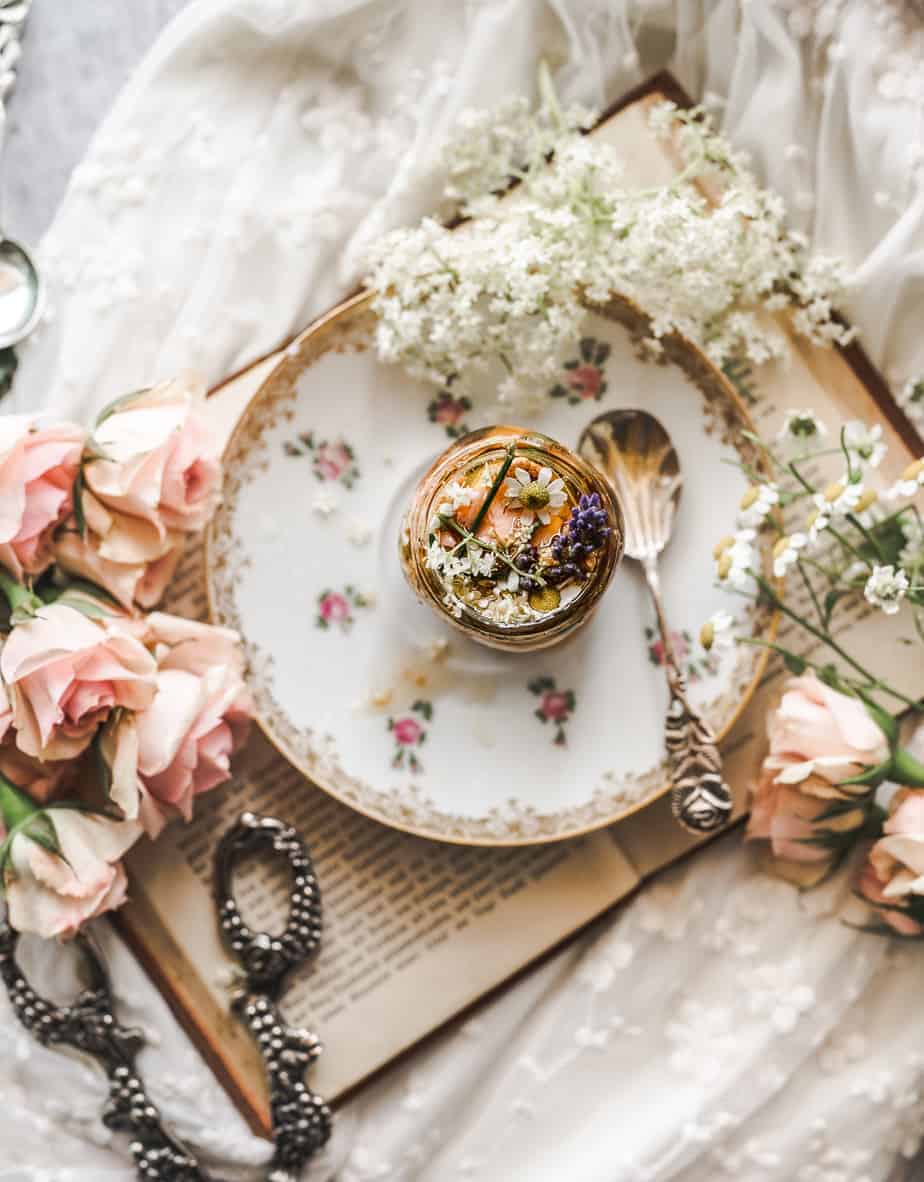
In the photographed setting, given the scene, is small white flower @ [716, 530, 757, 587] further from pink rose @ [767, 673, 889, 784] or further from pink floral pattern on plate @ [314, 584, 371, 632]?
pink floral pattern on plate @ [314, 584, 371, 632]

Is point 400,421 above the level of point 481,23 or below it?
below

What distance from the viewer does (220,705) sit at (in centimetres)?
83

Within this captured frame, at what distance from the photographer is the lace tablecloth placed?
96 centimetres

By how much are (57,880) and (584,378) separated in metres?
0.56

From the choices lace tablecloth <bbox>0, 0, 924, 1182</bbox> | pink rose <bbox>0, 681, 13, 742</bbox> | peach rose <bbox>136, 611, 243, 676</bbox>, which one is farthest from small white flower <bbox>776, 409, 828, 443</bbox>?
pink rose <bbox>0, 681, 13, 742</bbox>

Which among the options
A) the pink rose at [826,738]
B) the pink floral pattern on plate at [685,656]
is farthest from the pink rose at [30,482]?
the pink rose at [826,738]

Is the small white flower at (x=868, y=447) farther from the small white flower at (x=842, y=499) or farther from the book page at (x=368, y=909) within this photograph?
the book page at (x=368, y=909)

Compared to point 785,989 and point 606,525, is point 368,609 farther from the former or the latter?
point 785,989

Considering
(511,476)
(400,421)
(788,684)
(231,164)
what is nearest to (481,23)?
(231,164)

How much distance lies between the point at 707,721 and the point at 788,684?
0.07 metres

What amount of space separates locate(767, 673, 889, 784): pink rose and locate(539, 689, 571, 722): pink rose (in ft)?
0.54

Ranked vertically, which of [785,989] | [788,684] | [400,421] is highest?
[400,421]

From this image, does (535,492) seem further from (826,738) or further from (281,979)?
(281,979)

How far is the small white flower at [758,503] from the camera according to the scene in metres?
0.80
